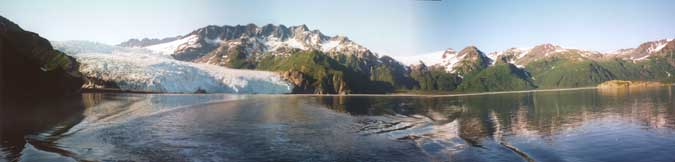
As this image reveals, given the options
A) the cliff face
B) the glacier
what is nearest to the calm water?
the cliff face

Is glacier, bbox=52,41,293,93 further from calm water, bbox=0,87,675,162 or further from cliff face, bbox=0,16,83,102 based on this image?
calm water, bbox=0,87,675,162

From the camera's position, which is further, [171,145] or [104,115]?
[104,115]

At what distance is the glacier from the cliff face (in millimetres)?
8699

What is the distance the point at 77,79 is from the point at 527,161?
7327 cm

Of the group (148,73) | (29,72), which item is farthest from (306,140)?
(148,73)

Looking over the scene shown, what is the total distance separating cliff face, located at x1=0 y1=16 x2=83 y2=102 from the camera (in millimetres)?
48375

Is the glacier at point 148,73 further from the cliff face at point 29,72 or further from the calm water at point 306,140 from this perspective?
the calm water at point 306,140

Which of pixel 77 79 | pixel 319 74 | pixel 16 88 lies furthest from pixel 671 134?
pixel 319 74

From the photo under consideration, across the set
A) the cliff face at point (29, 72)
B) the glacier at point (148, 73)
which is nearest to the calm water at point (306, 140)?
the cliff face at point (29, 72)

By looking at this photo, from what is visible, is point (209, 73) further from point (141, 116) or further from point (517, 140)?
point (517, 140)

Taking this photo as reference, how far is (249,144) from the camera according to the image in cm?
2548

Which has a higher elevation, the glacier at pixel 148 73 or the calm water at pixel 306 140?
the glacier at pixel 148 73

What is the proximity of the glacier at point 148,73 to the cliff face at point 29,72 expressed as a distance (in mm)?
8699

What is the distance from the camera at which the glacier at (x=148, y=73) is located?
94438mm
